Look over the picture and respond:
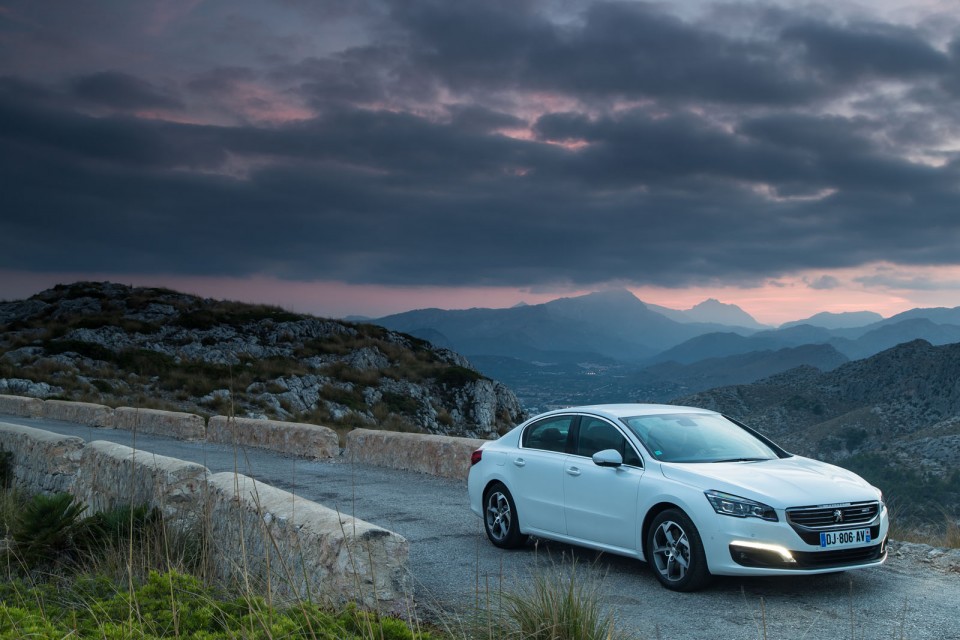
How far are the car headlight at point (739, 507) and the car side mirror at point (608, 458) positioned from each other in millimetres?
996

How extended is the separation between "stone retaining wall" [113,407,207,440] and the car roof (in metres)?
14.8

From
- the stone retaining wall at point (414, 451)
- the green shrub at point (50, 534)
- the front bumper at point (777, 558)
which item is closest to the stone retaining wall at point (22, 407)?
the stone retaining wall at point (414, 451)

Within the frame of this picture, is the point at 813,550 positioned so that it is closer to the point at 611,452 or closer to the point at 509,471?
the point at 611,452

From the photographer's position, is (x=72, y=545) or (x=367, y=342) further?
(x=367, y=342)

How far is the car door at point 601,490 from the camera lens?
25.5 feet

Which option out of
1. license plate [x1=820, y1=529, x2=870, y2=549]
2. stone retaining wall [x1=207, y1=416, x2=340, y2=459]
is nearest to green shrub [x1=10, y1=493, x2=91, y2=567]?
license plate [x1=820, y1=529, x2=870, y2=549]

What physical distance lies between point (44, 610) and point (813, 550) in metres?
5.69

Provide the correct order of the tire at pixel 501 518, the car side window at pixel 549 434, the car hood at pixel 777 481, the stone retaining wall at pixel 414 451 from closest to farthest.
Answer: the car hood at pixel 777 481
the car side window at pixel 549 434
the tire at pixel 501 518
the stone retaining wall at pixel 414 451

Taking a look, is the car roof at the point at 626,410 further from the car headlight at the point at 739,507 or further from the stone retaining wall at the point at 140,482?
the stone retaining wall at the point at 140,482

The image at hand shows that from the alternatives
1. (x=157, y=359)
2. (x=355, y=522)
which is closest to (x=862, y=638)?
(x=355, y=522)

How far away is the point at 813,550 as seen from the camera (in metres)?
6.92

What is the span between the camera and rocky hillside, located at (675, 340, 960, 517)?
265 ft

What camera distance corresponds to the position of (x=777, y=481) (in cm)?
724

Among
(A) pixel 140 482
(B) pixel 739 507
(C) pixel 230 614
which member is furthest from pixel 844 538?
(A) pixel 140 482
